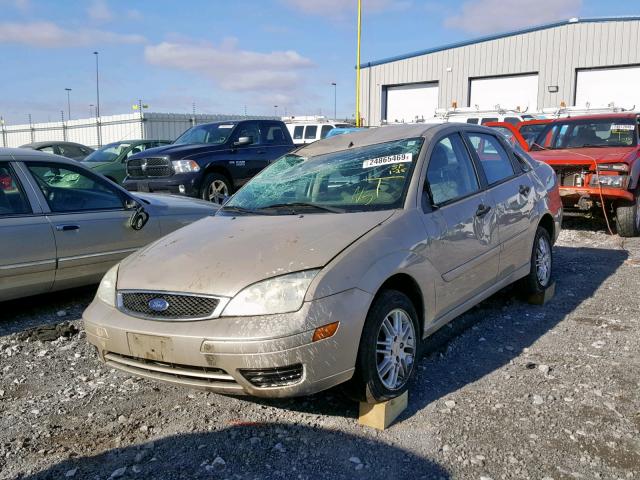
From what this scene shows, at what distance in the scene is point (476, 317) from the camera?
5.10 meters

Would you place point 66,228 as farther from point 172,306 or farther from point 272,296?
point 272,296

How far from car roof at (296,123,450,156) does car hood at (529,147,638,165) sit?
15.9 ft

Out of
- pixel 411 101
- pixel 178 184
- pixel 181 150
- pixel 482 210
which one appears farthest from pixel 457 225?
pixel 411 101

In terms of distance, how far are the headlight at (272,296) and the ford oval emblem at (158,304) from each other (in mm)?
376

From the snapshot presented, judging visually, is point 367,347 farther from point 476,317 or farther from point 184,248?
point 476,317

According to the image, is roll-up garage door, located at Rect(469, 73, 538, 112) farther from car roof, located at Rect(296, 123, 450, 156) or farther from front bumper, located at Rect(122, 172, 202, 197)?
car roof, located at Rect(296, 123, 450, 156)

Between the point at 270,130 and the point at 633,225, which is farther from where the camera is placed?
the point at 270,130

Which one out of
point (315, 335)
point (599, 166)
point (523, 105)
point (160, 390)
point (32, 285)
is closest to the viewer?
point (315, 335)

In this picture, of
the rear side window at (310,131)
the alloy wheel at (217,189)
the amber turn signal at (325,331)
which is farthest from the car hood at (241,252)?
the rear side window at (310,131)

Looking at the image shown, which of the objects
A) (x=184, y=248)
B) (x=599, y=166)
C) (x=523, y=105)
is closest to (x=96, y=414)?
(x=184, y=248)

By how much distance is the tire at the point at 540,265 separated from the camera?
17.3ft

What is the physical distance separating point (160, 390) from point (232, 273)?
119 cm

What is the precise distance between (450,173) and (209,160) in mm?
6950

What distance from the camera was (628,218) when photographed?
8648 mm
